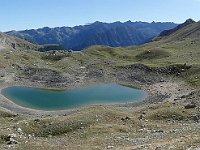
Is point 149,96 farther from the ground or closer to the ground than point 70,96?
closer to the ground

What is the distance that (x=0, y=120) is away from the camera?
6162 centimetres

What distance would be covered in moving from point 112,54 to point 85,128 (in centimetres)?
10215

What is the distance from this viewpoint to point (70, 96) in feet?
318

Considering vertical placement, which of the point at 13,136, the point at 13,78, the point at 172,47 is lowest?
the point at 13,136

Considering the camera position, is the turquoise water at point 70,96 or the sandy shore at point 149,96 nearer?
the sandy shore at point 149,96

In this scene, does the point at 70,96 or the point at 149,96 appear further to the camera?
the point at 70,96

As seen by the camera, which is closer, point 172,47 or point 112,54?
point 112,54

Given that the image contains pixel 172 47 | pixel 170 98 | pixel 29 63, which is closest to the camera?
pixel 170 98

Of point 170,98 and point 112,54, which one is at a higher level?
point 112,54

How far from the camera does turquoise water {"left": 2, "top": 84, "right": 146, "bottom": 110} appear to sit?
89625 millimetres

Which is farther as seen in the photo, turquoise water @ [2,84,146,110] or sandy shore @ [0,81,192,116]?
turquoise water @ [2,84,146,110]

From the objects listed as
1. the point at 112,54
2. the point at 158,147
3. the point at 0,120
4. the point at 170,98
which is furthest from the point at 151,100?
the point at 112,54

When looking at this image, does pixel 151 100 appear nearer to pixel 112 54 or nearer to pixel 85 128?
pixel 85 128

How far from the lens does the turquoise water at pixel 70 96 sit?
294 feet
